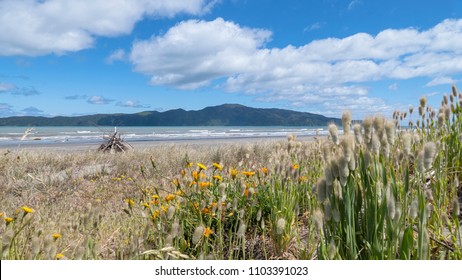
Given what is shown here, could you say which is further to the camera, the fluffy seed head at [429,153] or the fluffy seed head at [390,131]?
the fluffy seed head at [390,131]

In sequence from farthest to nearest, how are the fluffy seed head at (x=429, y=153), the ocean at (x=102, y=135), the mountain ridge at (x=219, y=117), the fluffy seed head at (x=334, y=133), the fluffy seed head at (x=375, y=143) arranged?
the mountain ridge at (x=219, y=117) → the ocean at (x=102, y=135) → the fluffy seed head at (x=334, y=133) → the fluffy seed head at (x=375, y=143) → the fluffy seed head at (x=429, y=153)

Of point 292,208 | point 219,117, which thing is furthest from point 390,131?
point 219,117

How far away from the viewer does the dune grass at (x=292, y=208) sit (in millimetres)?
1610

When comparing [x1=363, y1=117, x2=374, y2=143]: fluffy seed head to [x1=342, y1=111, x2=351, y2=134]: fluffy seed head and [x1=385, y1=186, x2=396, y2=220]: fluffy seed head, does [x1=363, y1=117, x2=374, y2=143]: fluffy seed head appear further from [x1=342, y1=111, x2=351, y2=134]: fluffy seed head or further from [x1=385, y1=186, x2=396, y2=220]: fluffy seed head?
[x1=385, y1=186, x2=396, y2=220]: fluffy seed head

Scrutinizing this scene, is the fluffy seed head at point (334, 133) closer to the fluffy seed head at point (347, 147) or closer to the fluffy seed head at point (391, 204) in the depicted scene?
the fluffy seed head at point (347, 147)

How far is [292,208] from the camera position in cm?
315

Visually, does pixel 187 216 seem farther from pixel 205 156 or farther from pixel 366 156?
pixel 205 156

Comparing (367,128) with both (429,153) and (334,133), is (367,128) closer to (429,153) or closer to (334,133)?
(334,133)

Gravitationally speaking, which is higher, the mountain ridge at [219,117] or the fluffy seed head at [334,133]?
the mountain ridge at [219,117]

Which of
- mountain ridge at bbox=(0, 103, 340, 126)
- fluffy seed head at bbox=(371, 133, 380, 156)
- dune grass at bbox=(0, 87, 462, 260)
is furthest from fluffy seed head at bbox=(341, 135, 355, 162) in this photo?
mountain ridge at bbox=(0, 103, 340, 126)

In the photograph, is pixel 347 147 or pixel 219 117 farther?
pixel 219 117

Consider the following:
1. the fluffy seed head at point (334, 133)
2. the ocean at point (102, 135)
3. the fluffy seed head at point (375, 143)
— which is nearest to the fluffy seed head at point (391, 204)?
the fluffy seed head at point (375, 143)

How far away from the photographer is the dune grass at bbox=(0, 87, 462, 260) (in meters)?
1.61

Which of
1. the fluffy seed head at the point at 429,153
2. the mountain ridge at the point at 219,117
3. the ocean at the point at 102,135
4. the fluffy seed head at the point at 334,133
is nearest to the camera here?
the fluffy seed head at the point at 429,153
